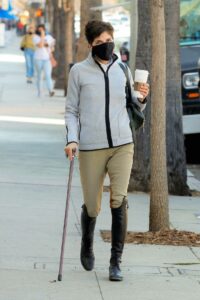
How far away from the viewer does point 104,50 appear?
7.54 m

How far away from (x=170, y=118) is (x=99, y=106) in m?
5.23

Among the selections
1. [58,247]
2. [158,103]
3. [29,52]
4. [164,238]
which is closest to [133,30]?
[158,103]

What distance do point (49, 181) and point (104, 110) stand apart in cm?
575

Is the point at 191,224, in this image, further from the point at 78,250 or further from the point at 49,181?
the point at 49,181

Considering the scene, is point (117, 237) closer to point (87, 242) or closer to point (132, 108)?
point (87, 242)

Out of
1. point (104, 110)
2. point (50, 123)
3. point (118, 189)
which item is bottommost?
point (50, 123)

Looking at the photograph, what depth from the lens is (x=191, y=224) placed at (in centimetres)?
1054

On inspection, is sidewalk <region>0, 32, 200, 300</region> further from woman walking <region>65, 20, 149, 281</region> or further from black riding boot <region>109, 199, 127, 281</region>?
woman walking <region>65, 20, 149, 281</region>

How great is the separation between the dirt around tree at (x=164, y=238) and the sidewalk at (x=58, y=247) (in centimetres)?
17

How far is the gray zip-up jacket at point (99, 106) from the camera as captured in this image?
298 inches

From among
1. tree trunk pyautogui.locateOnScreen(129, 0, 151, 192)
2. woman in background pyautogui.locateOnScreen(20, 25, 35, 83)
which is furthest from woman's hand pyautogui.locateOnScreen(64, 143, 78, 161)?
woman in background pyautogui.locateOnScreen(20, 25, 35, 83)

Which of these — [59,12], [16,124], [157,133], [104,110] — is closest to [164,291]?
[104,110]

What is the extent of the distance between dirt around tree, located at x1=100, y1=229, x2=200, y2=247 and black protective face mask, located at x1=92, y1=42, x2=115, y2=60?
2.23 m

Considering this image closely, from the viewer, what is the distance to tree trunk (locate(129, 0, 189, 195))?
12562 mm
